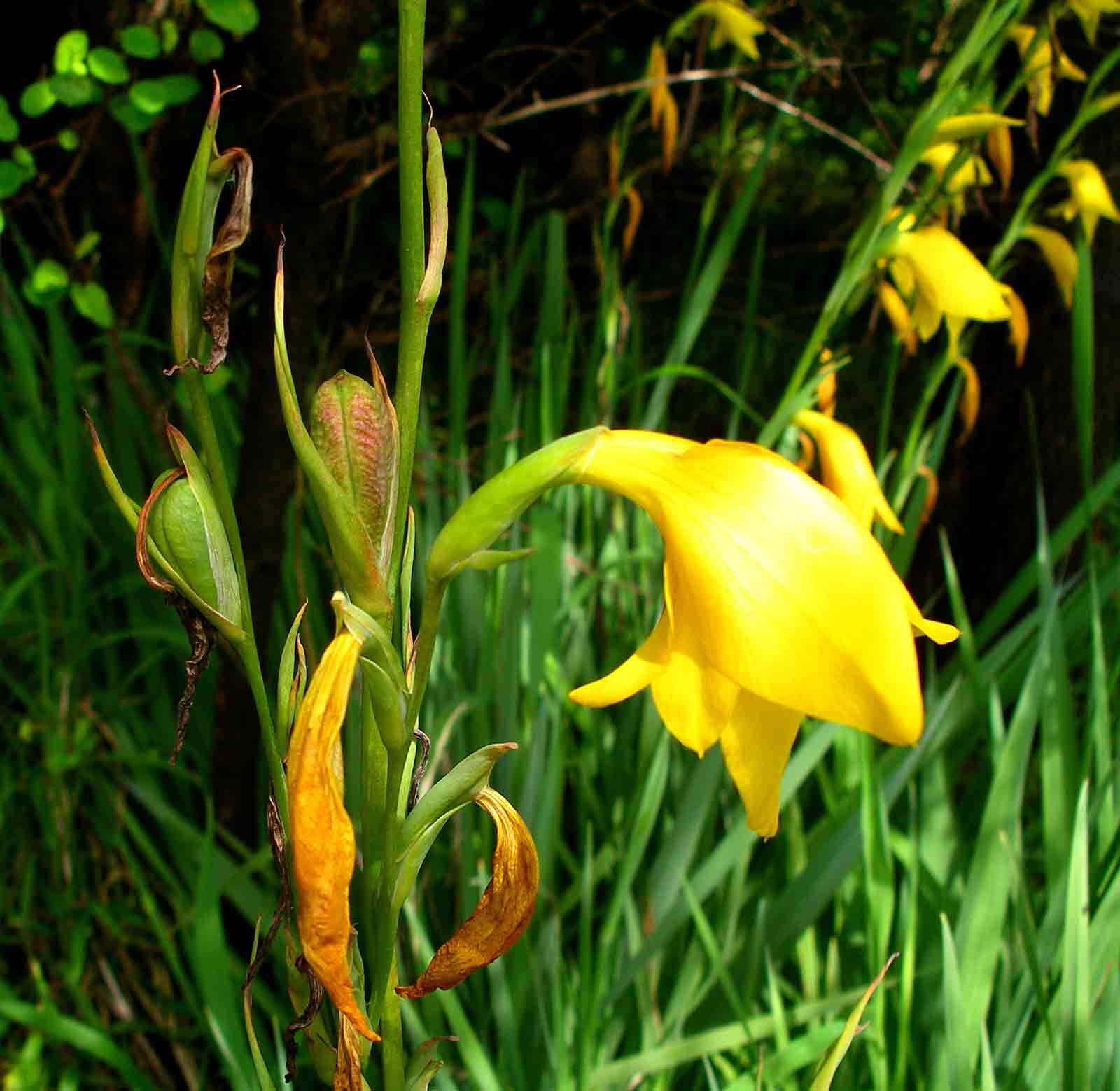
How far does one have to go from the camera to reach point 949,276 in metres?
1.04

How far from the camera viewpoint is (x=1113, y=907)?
86cm

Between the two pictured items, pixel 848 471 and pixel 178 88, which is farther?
pixel 178 88

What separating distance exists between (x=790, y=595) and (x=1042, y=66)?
3.42ft

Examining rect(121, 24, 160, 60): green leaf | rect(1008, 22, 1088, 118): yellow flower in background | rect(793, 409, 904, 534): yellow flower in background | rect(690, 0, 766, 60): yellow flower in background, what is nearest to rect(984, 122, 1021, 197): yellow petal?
rect(1008, 22, 1088, 118): yellow flower in background

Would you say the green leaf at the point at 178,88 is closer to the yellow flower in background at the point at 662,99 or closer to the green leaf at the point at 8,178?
the green leaf at the point at 8,178

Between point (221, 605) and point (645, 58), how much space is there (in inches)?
86.5

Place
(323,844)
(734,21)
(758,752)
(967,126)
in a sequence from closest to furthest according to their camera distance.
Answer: (323,844) < (758,752) < (967,126) < (734,21)

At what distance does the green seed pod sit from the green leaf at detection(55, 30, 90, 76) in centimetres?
91

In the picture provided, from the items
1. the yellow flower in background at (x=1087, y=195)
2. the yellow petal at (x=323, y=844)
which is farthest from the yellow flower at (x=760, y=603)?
the yellow flower in background at (x=1087, y=195)

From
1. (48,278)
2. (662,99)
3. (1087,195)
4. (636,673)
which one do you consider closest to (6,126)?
(48,278)

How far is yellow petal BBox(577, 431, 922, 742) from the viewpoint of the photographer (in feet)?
1.28

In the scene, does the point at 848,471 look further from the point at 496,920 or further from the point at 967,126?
the point at 496,920

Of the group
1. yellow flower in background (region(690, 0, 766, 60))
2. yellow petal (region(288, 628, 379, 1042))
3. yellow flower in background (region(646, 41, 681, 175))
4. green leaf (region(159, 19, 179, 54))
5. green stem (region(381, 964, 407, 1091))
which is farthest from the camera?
yellow flower in background (region(646, 41, 681, 175))

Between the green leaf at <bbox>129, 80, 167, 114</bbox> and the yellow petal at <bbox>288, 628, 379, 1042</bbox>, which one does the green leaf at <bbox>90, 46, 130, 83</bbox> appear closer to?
the green leaf at <bbox>129, 80, 167, 114</bbox>
